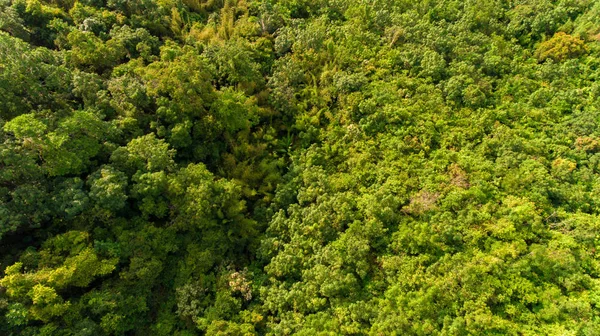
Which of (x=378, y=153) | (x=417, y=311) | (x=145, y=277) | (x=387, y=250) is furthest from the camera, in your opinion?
(x=378, y=153)

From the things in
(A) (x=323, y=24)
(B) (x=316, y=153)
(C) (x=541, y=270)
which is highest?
(A) (x=323, y=24)

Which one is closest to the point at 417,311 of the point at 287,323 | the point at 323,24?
the point at 287,323

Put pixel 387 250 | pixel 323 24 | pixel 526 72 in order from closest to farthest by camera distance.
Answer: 1. pixel 387 250
2. pixel 526 72
3. pixel 323 24

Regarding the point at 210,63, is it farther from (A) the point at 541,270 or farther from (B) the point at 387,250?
(A) the point at 541,270

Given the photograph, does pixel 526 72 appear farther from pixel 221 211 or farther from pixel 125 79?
pixel 125 79

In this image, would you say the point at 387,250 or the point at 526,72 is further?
the point at 526,72

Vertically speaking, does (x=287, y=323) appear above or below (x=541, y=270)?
below
